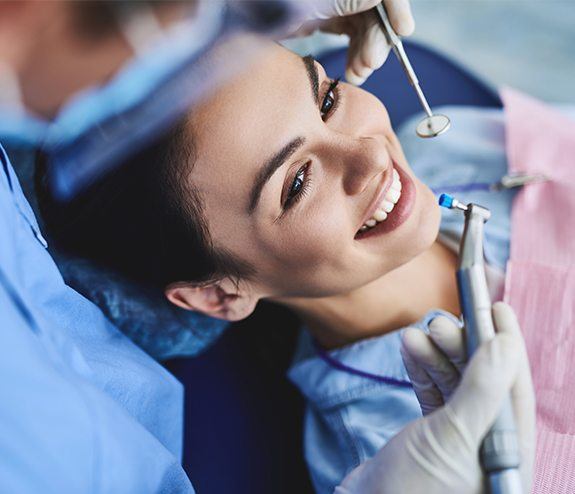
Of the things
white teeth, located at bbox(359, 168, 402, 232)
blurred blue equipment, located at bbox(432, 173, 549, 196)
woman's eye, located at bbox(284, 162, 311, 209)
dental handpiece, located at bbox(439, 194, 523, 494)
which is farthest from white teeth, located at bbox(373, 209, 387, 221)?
blurred blue equipment, located at bbox(432, 173, 549, 196)

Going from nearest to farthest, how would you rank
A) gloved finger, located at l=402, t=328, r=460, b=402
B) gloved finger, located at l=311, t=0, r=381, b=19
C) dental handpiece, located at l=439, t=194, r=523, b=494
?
dental handpiece, located at l=439, t=194, r=523, b=494
gloved finger, located at l=402, t=328, r=460, b=402
gloved finger, located at l=311, t=0, r=381, b=19

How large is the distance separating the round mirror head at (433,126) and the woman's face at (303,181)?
4 cm

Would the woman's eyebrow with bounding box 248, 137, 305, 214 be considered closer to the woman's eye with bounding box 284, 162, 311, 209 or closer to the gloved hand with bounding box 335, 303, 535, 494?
the woman's eye with bounding box 284, 162, 311, 209

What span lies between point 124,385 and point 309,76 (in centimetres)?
43

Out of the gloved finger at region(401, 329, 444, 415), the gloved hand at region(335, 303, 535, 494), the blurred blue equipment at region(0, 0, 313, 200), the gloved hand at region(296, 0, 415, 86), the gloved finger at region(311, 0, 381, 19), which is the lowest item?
the gloved finger at region(401, 329, 444, 415)

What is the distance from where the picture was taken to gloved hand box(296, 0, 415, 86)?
2.87 feet

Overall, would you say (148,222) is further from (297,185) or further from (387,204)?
(387,204)

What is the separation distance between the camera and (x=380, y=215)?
845 mm

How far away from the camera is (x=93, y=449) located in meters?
0.60

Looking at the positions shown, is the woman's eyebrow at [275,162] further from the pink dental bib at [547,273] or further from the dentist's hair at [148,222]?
the pink dental bib at [547,273]

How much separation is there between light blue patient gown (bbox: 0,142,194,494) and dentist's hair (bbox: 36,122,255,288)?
82mm

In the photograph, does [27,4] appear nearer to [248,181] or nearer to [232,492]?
[248,181]

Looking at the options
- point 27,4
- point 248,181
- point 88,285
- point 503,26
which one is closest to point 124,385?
point 88,285

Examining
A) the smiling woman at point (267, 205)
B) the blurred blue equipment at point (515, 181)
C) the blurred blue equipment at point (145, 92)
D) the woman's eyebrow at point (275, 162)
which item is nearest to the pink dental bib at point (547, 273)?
the blurred blue equipment at point (515, 181)
